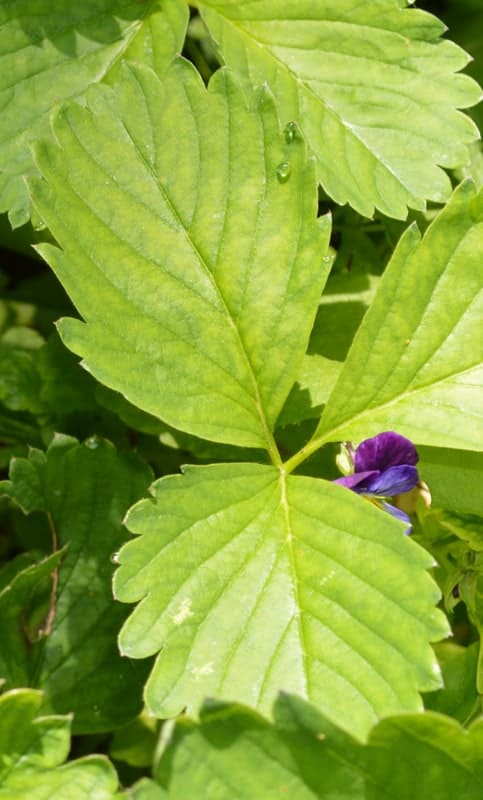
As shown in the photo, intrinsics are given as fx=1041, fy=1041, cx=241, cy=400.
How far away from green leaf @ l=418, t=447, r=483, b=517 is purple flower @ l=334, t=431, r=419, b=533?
0.12 metres

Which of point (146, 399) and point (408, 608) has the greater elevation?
point (146, 399)

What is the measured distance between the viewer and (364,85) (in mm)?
2115

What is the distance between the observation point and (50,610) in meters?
2.08

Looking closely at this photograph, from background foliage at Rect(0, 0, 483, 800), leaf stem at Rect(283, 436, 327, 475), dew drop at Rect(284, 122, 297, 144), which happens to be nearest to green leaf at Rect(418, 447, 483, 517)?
background foliage at Rect(0, 0, 483, 800)

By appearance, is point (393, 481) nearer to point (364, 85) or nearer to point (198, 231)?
point (198, 231)

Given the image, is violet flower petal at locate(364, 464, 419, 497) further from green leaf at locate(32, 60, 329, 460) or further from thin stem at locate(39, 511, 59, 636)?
thin stem at locate(39, 511, 59, 636)

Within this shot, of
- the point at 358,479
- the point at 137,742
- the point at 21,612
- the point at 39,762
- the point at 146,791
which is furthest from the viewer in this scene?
the point at 137,742

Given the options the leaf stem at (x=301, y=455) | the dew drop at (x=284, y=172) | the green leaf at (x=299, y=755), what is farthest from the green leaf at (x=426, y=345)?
the green leaf at (x=299, y=755)

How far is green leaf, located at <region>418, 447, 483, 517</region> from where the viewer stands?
74.4 inches

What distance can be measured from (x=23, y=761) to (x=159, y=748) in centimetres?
53

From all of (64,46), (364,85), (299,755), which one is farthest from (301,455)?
(64,46)

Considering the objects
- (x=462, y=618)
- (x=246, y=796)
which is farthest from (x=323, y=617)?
(x=462, y=618)

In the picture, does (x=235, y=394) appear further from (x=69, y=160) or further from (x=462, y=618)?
(x=462, y=618)

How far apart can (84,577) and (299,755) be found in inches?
30.9
